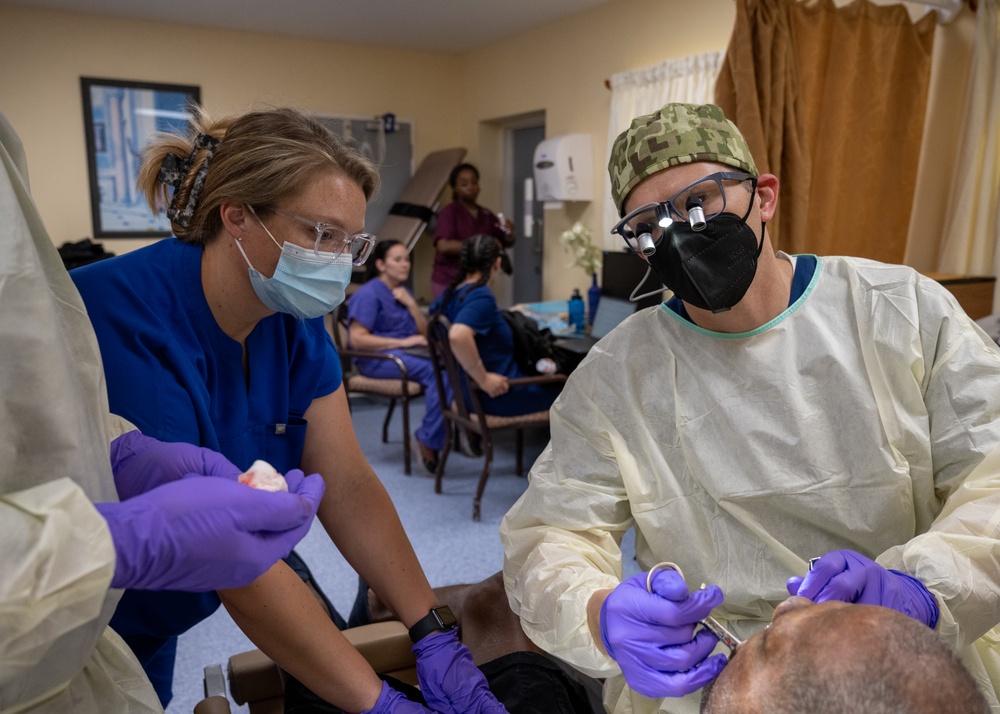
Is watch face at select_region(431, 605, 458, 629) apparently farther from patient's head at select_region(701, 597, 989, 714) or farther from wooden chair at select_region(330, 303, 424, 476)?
wooden chair at select_region(330, 303, 424, 476)

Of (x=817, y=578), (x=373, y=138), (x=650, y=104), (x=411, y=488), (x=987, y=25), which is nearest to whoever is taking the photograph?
(x=817, y=578)

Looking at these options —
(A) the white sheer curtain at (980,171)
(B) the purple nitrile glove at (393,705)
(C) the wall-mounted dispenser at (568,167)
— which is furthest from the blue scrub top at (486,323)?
(B) the purple nitrile glove at (393,705)

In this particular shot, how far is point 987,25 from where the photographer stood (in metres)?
3.25

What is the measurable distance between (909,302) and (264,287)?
1033mm

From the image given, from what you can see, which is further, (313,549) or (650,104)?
(650,104)

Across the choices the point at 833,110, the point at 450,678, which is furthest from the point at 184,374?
the point at 833,110

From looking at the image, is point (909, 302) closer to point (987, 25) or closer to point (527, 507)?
point (527, 507)

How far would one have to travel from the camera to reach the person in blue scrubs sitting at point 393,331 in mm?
4250

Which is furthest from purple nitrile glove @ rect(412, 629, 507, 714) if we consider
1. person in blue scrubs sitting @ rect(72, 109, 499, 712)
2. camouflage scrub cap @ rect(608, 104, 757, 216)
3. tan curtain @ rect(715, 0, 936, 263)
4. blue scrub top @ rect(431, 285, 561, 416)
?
blue scrub top @ rect(431, 285, 561, 416)

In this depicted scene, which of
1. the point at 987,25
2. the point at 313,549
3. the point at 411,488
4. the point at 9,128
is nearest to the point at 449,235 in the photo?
the point at 411,488

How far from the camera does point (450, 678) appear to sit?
47.2 inches

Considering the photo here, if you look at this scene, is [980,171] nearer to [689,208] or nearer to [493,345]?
[493,345]

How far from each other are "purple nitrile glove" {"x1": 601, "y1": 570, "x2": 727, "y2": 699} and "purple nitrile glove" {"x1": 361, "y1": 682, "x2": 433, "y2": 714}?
343mm

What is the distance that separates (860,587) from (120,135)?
19.2 ft
